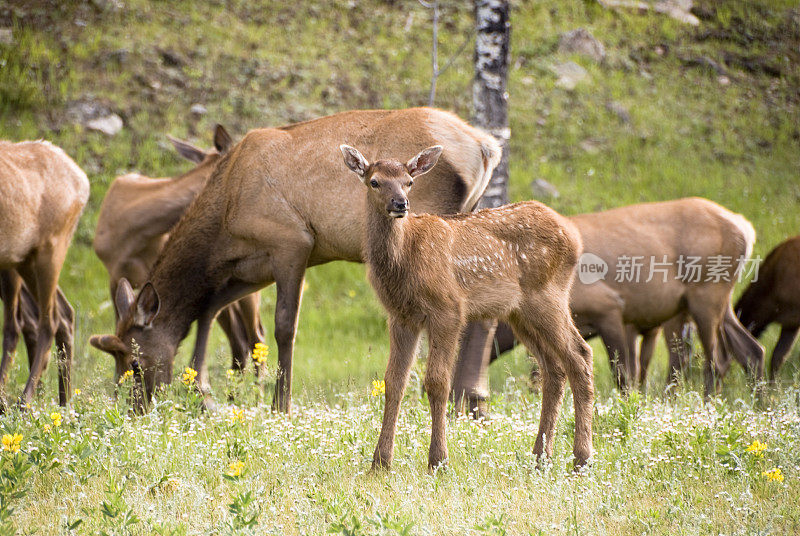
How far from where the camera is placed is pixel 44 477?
17.0ft

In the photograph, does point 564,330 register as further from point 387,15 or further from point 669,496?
point 387,15

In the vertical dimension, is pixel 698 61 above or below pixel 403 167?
below

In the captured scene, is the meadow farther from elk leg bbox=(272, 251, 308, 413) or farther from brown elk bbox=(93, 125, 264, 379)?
brown elk bbox=(93, 125, 264, 379)

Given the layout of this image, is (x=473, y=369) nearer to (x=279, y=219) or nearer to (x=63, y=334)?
(x=279, y=219)

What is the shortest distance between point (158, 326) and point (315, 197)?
1.78 metres

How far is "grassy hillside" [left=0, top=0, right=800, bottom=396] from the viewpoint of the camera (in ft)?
49.7

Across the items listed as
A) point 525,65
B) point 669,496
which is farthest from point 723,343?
point 525,65

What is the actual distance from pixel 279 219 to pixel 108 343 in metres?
1.70

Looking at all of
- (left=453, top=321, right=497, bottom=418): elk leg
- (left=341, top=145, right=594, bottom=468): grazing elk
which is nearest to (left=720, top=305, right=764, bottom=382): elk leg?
(left=453, top=321, right=497, bottom=418): elk leg

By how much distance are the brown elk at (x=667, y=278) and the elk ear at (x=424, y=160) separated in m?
4.30

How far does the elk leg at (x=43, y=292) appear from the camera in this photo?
8.30 metres

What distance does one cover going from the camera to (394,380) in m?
5.46

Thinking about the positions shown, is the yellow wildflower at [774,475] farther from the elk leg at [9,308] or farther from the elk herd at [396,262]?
the elk leg at [9,308]

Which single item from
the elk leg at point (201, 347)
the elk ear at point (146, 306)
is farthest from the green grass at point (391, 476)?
the elk leg at point (201, 347)
